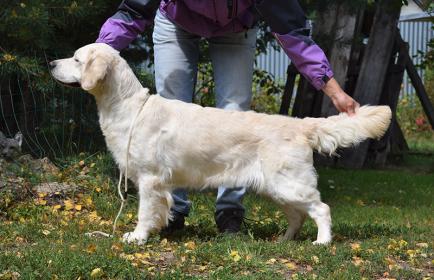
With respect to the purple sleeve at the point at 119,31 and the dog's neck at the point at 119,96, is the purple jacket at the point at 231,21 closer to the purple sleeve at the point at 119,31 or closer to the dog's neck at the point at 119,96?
the purple sleeve at the point at 119,31

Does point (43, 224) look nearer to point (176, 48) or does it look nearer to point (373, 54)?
point (176, 48)

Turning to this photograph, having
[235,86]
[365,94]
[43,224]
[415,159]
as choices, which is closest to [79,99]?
[43,224]

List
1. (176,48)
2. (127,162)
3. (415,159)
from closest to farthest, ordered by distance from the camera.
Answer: (127,162) → (176,48) → (415,159)

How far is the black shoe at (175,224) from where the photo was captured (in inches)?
227

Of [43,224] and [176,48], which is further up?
[176,48]

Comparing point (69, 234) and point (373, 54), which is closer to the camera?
point (69, 234)

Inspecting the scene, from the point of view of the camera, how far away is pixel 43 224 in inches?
235

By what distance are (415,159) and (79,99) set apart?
6386 mm

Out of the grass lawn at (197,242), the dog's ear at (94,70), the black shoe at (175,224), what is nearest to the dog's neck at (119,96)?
the dog's ear at (94,70)

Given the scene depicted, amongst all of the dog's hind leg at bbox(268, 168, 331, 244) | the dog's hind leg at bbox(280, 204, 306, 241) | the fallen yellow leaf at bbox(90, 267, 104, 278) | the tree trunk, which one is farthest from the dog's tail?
the tree trunk

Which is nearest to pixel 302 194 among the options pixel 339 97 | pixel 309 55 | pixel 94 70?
pixel 339 97

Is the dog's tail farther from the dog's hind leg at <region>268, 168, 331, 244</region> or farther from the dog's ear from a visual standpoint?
the dog's ear

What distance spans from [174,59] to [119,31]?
46cm

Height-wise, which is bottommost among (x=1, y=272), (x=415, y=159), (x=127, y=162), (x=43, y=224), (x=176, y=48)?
(x=415, y=159)
